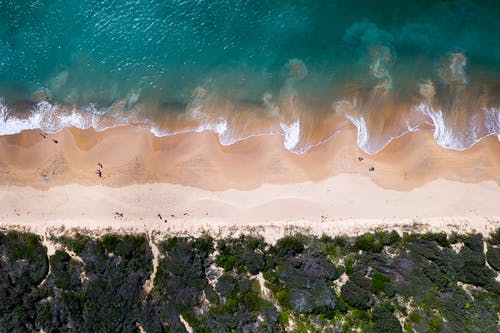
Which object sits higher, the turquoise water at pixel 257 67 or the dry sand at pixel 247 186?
the turquoise water at pixel 257 67

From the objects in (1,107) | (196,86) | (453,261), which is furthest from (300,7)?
(1,107)

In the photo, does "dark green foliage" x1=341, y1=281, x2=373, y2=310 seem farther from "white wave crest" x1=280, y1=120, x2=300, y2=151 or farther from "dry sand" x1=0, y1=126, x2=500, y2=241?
"white wave crest" x1=280, y1=120, x2=300, y2=151

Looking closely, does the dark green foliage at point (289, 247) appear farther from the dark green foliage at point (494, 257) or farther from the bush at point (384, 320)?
the dark green foliage at point (494, 257)

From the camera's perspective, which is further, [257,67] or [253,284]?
[257,67]

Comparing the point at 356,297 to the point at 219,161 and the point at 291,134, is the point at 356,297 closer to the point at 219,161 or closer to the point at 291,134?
the point at 291,134

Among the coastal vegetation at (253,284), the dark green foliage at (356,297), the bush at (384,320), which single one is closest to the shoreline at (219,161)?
the coastal vegetation at (253,284)

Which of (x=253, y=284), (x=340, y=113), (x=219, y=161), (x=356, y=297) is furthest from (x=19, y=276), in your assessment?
(x=340, y=113)
